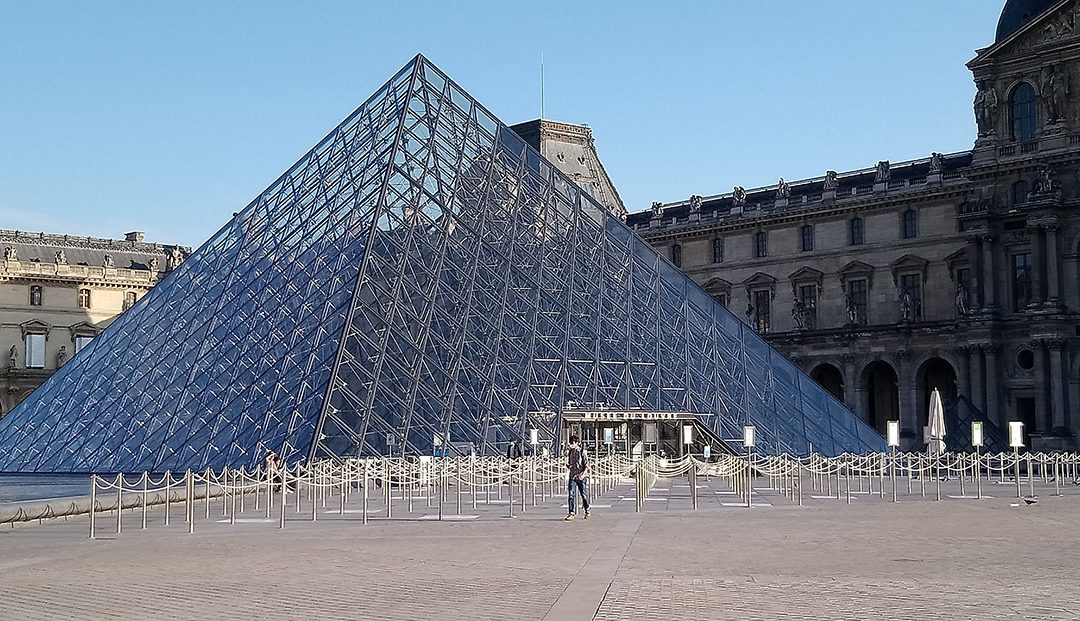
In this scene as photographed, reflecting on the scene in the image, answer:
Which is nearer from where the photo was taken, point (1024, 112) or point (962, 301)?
point (1024, 112)

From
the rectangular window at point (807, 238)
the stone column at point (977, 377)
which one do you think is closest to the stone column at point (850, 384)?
the rectangular window at point (807, 238)

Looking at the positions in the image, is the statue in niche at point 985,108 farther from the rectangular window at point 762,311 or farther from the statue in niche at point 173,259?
the statue in niche at point 173,259

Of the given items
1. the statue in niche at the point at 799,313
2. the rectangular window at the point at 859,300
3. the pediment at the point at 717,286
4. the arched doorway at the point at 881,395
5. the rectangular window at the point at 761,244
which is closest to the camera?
the rectangular window at the point at 859,300

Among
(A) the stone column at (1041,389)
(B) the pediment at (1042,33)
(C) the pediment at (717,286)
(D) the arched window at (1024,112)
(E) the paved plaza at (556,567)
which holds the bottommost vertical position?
(E) the paved plaza at (556,567)

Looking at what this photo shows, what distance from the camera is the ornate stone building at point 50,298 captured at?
90188 millimetres

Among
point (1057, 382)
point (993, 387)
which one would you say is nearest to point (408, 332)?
point (1057, 382)

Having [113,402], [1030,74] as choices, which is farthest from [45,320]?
[1030,74]

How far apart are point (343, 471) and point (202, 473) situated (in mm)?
4112

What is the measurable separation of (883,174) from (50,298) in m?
50.0

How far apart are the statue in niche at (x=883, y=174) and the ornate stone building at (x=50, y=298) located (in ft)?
146

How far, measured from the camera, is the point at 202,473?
35969mm

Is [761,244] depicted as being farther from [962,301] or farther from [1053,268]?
[1053,268]

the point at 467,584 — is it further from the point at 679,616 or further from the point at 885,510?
the point at 885,510

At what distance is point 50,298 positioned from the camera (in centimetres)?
9194
